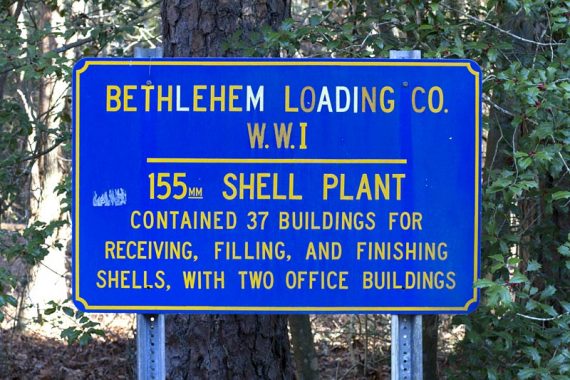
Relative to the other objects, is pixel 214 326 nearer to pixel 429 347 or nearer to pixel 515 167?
pixel 515 167

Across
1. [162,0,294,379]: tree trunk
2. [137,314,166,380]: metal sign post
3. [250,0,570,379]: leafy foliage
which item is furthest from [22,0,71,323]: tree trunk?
[137,314,166,380]: metal sign post

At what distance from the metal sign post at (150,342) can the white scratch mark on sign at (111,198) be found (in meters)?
0.41

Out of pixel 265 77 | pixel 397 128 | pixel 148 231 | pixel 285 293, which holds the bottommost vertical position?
pixel 285 293

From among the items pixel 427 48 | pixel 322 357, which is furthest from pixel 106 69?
pixel 322 357

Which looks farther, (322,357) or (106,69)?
(322,357)

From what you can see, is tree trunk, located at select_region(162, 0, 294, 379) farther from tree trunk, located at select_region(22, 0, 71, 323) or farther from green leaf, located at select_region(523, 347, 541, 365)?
tree trunk, located at select_region(22, 0, 71, 323)

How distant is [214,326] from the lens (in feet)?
15.4

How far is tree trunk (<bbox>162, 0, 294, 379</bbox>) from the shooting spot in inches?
186

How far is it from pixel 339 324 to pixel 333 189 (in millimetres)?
6488

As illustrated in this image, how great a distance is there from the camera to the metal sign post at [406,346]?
3.14 meters

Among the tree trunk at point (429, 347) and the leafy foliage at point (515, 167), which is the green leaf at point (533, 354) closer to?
the leafy foliage at point (515, 167)

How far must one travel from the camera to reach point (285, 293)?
10.0ft

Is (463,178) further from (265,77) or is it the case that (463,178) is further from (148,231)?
(148,231)

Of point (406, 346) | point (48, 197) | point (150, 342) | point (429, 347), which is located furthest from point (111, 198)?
point (48, 197)
